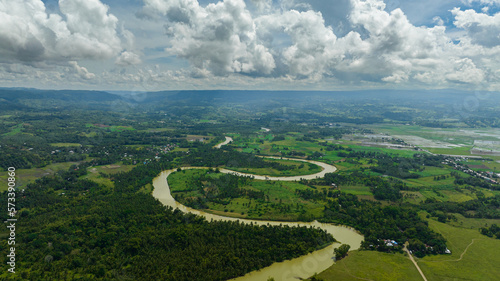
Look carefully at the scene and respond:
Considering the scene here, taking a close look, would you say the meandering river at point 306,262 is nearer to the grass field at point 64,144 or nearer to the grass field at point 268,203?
the grass field at point 268,203

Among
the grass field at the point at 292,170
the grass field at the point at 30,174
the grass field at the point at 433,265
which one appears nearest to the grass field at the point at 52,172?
the grass field at the point at 30,174

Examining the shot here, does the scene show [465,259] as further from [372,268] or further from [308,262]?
[308,262]

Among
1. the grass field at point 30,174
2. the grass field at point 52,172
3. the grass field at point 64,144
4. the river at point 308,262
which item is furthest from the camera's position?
the grass field at point 64,144

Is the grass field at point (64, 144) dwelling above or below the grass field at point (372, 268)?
below

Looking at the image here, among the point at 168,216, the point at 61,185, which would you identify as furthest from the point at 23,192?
the point at 168,216

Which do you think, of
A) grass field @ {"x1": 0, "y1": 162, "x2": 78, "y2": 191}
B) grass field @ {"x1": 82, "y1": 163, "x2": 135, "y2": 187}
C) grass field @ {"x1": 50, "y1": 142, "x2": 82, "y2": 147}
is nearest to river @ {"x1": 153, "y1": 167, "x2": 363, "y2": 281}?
grass field @ {"x1": 82, "y1": 163, "x2": 135, "y2": 187}

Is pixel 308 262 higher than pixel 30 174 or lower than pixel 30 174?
higher

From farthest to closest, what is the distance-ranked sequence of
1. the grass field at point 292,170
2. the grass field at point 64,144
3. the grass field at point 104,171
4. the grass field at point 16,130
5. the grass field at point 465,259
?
the grass field at point 16,130 → the grass field at point 64,144 → the grass field at point 292,170 → the grass field at point 104,171 → the grass field at point 465,259

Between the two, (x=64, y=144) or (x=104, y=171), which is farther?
(x=64, y=144)

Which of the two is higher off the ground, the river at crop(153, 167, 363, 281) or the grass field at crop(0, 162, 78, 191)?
the river at crop(153, 167, 363, 281)

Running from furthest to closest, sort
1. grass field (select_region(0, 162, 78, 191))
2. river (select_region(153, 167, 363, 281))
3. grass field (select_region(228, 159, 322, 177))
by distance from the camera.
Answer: grass field (select_region(228, 159, 322, 177))
grass field (select_region(0, 162, 78, 191))
river (select_region(153, 167, 363, 281))

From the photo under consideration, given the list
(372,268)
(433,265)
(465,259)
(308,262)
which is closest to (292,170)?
(308,262)

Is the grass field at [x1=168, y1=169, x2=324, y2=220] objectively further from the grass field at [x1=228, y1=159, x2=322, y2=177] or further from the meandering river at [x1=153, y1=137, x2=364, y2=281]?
the grass field at [x1=228, y1=159, x2=322, y2=177]
